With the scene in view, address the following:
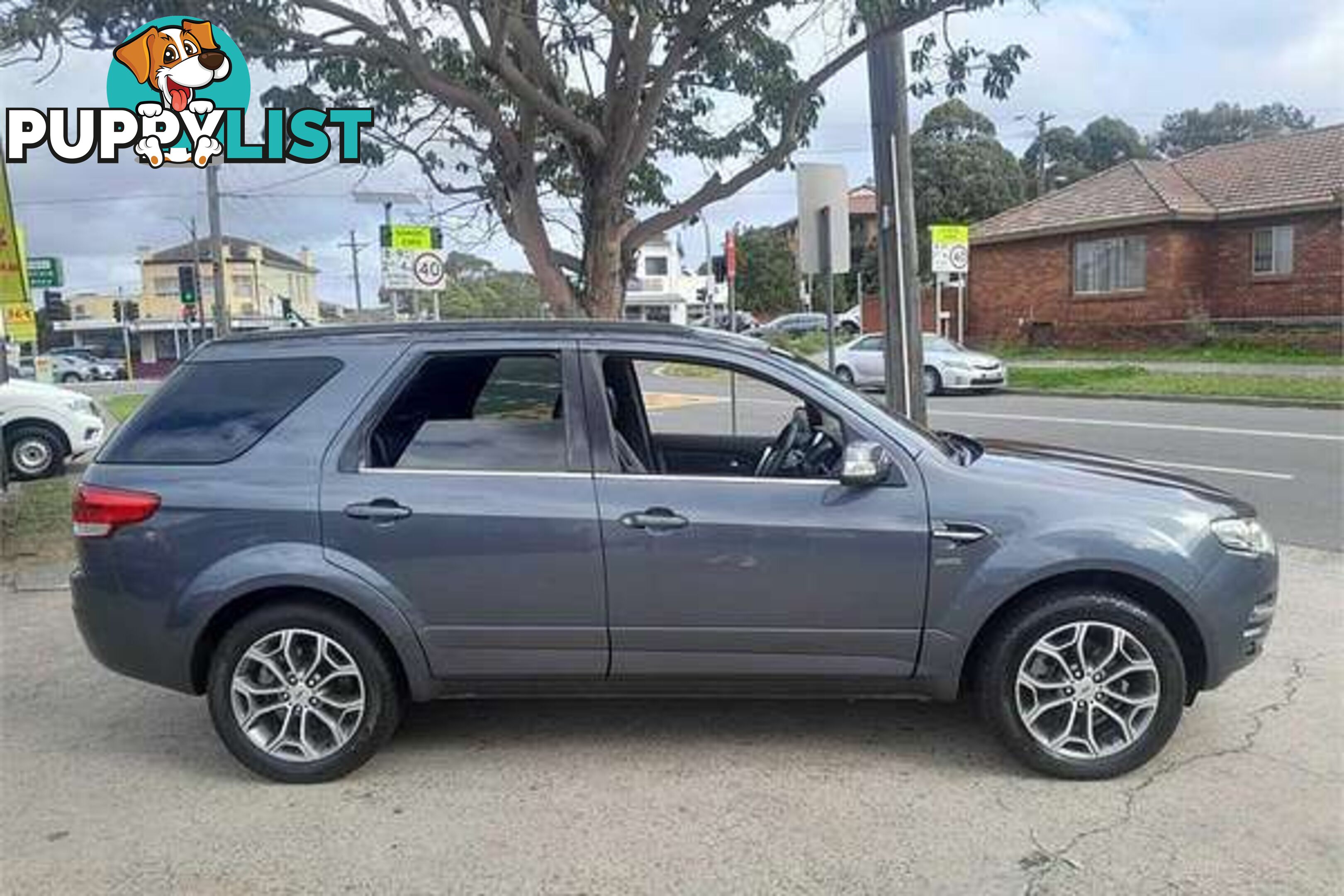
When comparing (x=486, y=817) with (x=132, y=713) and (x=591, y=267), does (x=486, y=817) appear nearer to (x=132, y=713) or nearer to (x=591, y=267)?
(x=132, y=713)

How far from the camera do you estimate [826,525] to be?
379 centimetres

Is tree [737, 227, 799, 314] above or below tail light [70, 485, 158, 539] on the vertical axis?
above

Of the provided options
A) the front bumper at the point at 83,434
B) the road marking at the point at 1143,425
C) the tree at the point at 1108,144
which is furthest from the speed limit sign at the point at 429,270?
the tree at the point at 1108,144

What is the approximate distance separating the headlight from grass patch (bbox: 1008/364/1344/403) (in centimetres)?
1426

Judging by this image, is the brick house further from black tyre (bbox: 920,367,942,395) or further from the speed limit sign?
the speed limit sign

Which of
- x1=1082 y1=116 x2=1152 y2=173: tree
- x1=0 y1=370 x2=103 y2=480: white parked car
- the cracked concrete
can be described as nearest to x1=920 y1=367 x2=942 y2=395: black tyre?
x1=0 y1=370 x2=103 y2=480: white parked car

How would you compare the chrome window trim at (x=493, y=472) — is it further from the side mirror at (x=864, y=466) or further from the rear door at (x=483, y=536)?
the side mirror at (x=864, y=466)

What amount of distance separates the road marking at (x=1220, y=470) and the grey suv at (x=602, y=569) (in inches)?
265

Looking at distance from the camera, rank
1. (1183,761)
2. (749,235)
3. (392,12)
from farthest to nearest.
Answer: (749,235) → (392,12) → (1183,761)

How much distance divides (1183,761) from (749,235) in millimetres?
61121

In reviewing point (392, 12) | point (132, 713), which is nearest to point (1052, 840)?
point (132, 713)

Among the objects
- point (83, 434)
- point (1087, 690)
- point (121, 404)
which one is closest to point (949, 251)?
point (83, 434)

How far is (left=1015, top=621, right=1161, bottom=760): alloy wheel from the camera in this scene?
12.4ft

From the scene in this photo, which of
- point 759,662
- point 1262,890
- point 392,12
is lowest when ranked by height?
point 1262,890
